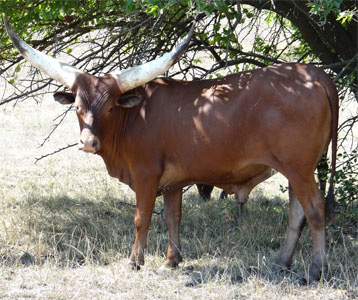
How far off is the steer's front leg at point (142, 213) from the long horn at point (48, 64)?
1095mm

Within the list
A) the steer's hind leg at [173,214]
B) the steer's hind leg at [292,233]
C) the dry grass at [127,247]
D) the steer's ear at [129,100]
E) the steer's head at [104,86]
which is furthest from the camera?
the steer's hind leg at [173,214]

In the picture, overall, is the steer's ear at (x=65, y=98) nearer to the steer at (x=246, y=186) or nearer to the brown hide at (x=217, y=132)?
the brown hide at (x=217, y=132)

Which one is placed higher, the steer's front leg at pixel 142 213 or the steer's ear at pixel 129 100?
the steer's ear at pixel 129 100

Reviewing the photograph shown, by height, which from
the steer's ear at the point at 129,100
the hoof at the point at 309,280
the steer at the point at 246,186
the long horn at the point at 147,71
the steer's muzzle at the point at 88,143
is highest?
the long horn at the point at 147,71

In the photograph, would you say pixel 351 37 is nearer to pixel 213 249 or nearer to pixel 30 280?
pixel 213 249

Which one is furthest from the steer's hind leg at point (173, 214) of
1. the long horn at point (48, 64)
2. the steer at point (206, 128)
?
the long horn at point (48, 64)

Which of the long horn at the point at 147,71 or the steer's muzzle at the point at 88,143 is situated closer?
the steer's muzzle at the point at 88,143

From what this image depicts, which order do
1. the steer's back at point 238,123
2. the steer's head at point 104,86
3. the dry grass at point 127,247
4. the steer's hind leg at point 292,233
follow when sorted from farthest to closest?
the steer's hind leg at point 292,233, the steer's head at point 104,86, the steer's back at point 238,123, the dry grass at point 127,247

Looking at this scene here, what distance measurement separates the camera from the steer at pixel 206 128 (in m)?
5.11

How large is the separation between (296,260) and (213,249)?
79cm

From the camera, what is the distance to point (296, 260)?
5.75 m

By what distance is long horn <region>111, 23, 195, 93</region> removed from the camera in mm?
5402

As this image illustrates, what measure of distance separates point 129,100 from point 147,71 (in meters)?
0.29

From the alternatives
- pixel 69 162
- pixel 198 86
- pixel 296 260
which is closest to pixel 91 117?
pixel 198 86
